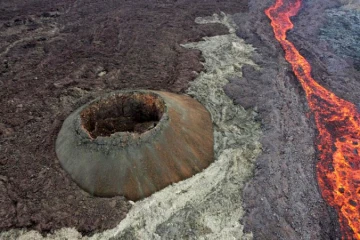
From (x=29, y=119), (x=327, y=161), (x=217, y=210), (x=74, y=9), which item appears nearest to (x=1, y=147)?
(x=29, y=119)

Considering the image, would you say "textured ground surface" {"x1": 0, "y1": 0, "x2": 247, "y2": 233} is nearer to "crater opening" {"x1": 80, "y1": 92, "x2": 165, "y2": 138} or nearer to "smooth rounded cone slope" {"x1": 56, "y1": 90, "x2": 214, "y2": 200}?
"smooth rounded cone slope" {"x1": 56, "y1": 90, "x2": 214, "y2": 200}

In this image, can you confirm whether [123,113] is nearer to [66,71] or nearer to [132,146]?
[132,146]

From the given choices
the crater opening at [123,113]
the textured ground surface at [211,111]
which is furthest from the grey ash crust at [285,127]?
the crater opening at [123,113]

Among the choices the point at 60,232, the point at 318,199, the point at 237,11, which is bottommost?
the point at 318,199

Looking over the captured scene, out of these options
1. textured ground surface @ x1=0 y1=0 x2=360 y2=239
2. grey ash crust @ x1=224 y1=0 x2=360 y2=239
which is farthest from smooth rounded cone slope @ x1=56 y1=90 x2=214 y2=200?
grey ash crust @ x1=224 y1=0 x2=360 y2=239

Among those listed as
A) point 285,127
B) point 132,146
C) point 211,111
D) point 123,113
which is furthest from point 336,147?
point 123,113

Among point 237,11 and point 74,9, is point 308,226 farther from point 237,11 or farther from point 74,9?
point 74,9

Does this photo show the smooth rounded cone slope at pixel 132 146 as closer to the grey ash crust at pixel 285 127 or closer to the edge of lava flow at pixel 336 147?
the grey ash crust at pixel 285 127
